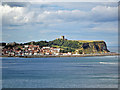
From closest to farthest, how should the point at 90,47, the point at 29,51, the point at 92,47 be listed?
1. the point at 29,51
2. the point at 90,47
3. the point at 92,47

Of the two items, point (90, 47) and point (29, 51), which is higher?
point (90, 47)

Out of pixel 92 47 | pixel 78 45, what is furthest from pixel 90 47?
pixel 78 45

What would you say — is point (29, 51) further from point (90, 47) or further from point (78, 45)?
point (90, 47)

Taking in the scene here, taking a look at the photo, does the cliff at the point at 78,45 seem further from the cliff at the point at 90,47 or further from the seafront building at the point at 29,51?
the seafront building at the point at 29,51

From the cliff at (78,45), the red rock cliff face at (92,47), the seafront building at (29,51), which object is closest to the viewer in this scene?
the seafront building at (29,51)

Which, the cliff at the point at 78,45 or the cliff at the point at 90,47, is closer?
the cliff at the point at 90,47

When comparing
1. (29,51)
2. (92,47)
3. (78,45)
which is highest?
(78,45)

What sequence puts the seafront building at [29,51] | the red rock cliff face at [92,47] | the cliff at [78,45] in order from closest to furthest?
the seafront building at [29,51]
the red rock cliff face at [92,47]
the cliff at [78,45]

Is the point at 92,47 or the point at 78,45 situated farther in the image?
the point at 78,45

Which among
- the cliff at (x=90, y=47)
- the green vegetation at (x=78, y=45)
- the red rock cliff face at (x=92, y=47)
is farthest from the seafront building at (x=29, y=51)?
the red rock cliff face at (x=92, y=47)

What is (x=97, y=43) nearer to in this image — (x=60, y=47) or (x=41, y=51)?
(x=60, y=47)

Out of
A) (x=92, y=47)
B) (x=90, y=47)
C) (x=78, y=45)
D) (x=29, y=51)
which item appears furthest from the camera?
(x=78, y=45)

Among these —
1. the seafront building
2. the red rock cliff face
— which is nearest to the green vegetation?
the red rock cliff face

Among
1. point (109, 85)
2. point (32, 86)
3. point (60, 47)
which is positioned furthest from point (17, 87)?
point (60, 47)
